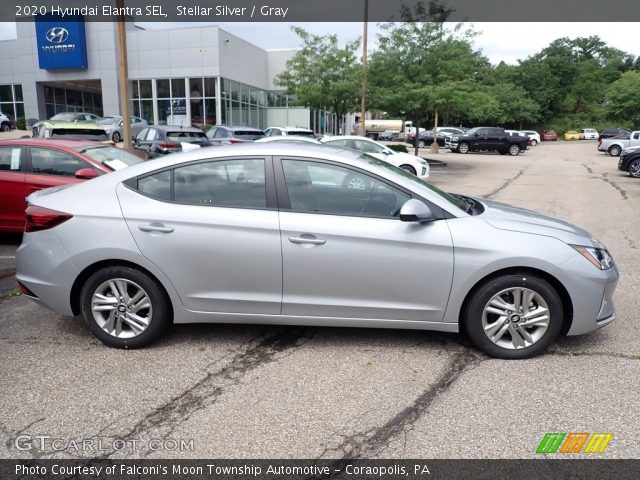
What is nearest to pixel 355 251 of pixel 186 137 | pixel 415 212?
pixel 415 212

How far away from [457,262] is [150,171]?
8.15 ft

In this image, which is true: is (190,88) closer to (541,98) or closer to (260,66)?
(260,66)

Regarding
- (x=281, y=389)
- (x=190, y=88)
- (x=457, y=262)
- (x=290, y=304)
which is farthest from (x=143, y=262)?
(x=190, y=88)

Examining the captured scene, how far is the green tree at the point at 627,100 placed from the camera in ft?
199

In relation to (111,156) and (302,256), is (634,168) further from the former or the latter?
(302,256)

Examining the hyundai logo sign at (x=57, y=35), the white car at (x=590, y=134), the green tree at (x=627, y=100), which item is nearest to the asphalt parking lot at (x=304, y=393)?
the hyundai logo sign at (x=57, y=35)

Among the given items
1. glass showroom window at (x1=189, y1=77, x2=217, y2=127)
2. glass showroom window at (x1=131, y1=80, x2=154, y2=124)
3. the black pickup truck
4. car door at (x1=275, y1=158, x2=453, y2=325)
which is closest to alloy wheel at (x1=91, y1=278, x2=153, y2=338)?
car door at (x1=275, y1=158, x2=453, y2=325)

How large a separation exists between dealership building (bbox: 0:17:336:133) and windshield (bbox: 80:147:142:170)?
27.7 metres

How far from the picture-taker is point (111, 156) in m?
7.88

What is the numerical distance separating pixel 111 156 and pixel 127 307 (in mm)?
4546

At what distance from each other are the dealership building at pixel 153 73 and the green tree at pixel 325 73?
9.74 meters

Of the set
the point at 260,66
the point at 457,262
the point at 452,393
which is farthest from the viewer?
the point at 260,66

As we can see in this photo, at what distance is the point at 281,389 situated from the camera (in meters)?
3.52

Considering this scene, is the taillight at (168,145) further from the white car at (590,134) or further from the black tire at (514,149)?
the white car at (590,134)
